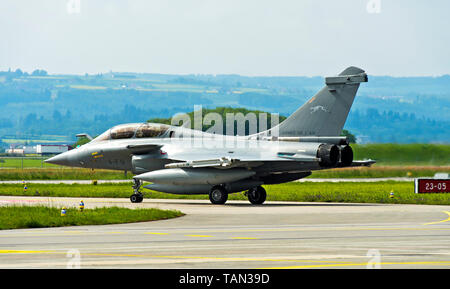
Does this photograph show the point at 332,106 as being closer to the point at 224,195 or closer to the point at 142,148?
the point at 224,195

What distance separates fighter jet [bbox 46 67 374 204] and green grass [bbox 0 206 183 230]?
21.1ft

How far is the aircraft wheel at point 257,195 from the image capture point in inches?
1281

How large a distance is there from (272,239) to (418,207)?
1336 cm

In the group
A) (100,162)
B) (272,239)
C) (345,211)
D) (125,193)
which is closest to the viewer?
(272,239)

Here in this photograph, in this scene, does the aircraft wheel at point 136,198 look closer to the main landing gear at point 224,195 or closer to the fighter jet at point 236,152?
the fighter jet at point 236,152

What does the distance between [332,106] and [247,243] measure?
47.8 ft

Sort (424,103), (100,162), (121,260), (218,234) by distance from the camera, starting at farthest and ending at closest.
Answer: (424,103), (100,162), (218,234), (121,260)

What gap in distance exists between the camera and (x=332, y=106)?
98.2ft

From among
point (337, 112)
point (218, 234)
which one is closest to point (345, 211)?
point (337, 112)

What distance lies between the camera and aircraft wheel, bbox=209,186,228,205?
3184cm

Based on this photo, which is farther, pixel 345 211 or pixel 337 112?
pixel 337 112

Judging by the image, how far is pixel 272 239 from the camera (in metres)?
17.2

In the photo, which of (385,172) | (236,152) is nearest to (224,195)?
(236,152)
